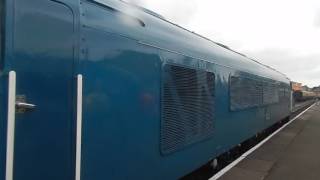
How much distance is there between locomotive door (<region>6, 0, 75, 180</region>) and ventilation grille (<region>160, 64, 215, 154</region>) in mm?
2084

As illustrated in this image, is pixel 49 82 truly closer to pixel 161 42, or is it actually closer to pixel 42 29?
pixel 42 29


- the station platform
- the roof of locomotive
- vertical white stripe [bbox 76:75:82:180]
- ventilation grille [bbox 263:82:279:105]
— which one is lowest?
the station platform

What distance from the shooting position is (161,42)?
208 inches

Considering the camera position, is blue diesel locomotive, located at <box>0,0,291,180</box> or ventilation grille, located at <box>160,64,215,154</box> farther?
ventilation grille, located at <box>160,64,215,154</box>

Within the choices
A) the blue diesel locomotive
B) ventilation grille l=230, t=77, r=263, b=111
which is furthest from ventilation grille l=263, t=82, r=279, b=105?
the blue diesel locomotive

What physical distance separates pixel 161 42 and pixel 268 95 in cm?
992

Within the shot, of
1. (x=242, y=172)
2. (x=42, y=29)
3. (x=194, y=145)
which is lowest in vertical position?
(x=242, y=172)

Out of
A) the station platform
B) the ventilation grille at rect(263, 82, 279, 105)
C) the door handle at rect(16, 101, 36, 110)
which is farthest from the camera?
the ventilation grille at rect(263, 82, 279, 105)

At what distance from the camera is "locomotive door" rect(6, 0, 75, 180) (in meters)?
2.83

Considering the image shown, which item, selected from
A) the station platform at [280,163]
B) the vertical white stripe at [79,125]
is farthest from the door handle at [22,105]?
the station platform at [280,163]

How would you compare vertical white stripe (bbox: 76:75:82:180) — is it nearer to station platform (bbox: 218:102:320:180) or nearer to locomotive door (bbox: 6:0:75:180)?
locomotive door (bbox: 6:0:75:180)

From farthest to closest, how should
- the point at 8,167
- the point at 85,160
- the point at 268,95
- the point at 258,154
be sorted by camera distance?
the point at 268,95 < the point at 258,154 < the point at 85,160 < the point at 8,167

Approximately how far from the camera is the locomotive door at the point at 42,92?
9.29 ft

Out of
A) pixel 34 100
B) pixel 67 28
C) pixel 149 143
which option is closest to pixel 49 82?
pixel 34 100
